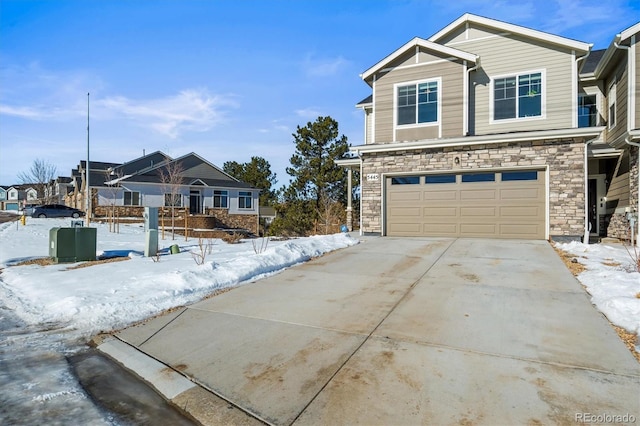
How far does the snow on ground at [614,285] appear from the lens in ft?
14.3

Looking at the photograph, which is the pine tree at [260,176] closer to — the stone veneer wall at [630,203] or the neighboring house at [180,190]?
the neighboring house at [180,190]

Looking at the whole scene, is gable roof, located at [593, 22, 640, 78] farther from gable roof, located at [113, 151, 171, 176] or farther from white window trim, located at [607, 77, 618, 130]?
gable roof, located at [113, 151, 171, 176]

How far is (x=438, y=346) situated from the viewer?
374cm

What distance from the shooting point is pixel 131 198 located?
2927 centimetres

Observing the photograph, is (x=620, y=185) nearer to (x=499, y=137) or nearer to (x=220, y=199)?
(x=499, y=137)

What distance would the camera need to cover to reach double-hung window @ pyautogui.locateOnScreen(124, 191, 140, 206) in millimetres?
29219

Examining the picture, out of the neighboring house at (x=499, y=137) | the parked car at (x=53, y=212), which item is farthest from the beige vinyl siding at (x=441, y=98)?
the parked car at (x=53, y=212)

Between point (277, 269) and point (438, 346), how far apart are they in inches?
178

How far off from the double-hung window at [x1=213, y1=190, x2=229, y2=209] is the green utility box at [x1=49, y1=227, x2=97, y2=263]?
75.1 feet

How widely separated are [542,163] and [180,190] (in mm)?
26976

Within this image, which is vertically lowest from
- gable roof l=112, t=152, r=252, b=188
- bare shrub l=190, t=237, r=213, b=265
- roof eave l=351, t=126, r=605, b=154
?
bare shrub l=190, t=237, r=213, b=265

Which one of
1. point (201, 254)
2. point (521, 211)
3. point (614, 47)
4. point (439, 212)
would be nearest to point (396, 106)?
point (439, 212)

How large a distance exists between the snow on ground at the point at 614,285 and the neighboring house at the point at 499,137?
2932mm

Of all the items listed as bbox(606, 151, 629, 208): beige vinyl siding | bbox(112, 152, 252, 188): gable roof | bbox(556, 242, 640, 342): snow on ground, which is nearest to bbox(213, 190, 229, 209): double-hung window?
bbox(112, 152, 252, 188): gable roof
